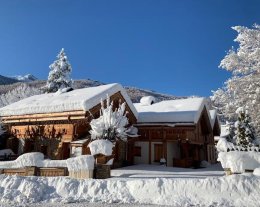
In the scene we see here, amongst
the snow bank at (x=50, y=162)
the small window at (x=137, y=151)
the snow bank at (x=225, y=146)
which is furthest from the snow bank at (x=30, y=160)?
the small window at (x=137, y=151)

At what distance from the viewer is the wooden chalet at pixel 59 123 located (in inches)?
936

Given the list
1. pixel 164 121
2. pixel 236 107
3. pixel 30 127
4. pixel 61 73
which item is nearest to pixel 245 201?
pixel 236 107

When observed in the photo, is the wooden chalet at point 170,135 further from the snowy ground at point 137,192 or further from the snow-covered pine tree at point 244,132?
the snowy ground at point 137,192

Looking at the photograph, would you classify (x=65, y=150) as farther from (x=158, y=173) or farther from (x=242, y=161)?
(x=242, y=161)

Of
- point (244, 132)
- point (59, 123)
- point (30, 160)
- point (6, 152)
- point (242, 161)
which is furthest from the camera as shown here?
point (6, 152)

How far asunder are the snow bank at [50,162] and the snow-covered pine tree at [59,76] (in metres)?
31.8

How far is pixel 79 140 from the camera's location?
2317cm

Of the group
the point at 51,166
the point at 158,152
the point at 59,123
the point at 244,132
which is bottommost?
the point at 51,166

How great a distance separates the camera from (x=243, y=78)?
16.4 m

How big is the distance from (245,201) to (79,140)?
14.8 metres

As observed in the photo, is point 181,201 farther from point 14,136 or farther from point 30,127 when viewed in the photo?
point 14,136

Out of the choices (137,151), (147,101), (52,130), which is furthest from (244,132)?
(52,130)

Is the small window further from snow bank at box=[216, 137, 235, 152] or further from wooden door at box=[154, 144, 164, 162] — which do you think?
snow bank at box=[216, 137, 235, 152]

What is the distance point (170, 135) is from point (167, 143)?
1.12 metres
